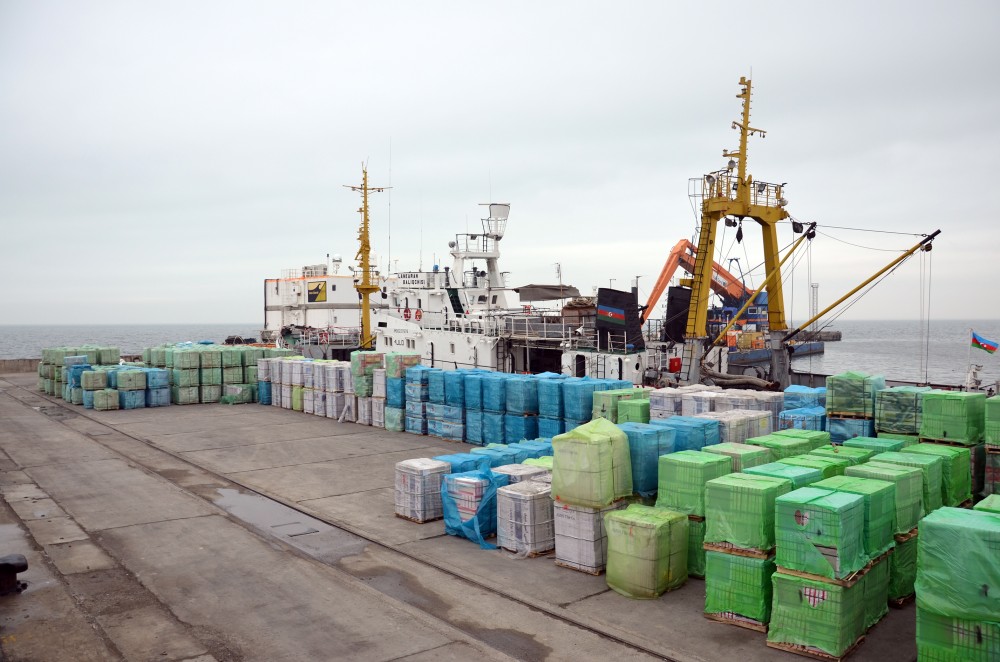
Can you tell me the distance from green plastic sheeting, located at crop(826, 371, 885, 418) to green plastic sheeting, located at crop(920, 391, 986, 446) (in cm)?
98

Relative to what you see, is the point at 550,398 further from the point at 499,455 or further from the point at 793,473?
the point at 793,473

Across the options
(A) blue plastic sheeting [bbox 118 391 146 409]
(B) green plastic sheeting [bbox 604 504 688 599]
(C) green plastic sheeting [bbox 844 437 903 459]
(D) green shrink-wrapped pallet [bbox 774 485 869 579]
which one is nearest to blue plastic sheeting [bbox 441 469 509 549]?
(B) green plastic sheeting [bbox 604 504 688 599]

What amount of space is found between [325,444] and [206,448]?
310cm

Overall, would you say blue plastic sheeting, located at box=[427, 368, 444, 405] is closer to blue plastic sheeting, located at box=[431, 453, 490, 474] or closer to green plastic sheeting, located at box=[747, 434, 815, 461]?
blue plastic sheeting, located at box=[431, 453, 490, 474]

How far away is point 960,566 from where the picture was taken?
6.33m

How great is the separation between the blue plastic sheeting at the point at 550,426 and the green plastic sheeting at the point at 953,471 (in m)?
8.11

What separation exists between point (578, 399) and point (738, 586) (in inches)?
335

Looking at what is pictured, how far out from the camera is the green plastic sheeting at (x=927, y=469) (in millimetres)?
8836

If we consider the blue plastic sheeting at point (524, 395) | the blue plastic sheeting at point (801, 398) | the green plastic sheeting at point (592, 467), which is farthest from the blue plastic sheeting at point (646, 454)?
the blue plastic sheeting at point (524, 395)

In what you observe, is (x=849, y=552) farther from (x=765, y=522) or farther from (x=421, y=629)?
(x=421, y=629)

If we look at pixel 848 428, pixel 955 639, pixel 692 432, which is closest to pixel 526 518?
pixel 692 432

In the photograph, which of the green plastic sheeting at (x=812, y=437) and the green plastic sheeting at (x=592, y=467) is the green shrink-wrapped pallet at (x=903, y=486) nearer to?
the green plastic sheeting at (x=812, y=437)

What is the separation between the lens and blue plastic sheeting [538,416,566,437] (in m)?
16.9

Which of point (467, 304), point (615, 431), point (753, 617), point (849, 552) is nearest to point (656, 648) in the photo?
point (753, 617)
